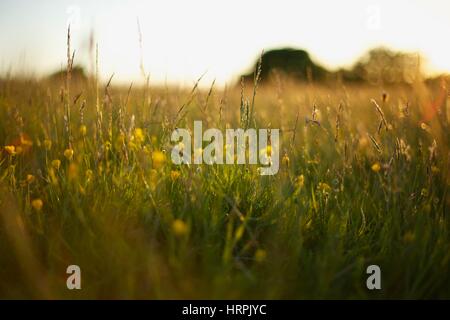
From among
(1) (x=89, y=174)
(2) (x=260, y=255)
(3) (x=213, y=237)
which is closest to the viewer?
(2) (x=260, y=255)

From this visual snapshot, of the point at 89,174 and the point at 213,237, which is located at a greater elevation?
the point at 89,174

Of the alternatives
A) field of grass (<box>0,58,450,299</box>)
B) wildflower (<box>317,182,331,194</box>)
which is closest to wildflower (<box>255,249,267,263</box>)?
field of grass (<box>0,58,450,299</box>)

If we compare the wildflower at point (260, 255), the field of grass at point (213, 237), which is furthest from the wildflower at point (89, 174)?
the wildflower at point (260, 255)

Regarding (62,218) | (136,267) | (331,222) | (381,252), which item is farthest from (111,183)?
(381,252)

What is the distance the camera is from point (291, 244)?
5.96ft

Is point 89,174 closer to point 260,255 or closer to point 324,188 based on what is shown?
point 260,255

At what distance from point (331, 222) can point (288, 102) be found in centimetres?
581

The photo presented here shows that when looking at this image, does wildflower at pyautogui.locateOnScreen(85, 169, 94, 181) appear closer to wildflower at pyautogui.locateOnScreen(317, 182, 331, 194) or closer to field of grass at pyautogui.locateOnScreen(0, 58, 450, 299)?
field of grass at pyautogui.locateOnScreen(0, 58, 450, 299)

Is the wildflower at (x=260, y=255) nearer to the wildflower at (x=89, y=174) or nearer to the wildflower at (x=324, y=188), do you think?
the wildflower at (x=324, y=188)

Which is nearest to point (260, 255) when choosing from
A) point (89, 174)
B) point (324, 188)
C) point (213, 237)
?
point (213, 237)

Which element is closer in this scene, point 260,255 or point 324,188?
point 260,255

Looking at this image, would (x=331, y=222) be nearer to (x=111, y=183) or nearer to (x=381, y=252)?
(x=381, y=252)

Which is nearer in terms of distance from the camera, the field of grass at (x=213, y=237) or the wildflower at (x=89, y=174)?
Answer: the field of grass at (x=213, y=237)
